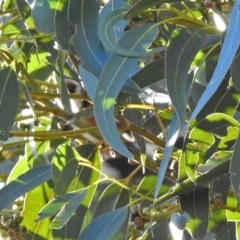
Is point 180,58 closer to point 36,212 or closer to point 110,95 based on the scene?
point 110,95

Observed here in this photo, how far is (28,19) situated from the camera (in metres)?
1.12

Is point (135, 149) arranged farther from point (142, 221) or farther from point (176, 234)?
point (176, 234)

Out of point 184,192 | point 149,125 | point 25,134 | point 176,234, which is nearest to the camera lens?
point 176,234

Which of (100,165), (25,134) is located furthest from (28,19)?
(100,165)

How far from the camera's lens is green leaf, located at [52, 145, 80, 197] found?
3.73ft

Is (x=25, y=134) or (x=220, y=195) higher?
(x=25, y=134)

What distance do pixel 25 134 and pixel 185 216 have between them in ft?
1.13

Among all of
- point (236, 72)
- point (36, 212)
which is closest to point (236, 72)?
point (236, 72)

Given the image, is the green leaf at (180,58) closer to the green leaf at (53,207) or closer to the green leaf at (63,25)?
the green leaf at (63,25)

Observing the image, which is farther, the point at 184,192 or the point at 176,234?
the point at 184,192

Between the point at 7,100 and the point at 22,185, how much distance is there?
0.49ft

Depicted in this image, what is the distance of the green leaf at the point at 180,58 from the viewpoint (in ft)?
2.97

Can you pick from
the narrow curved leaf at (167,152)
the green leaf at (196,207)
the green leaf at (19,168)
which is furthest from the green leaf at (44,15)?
the green leaf at (19,168)

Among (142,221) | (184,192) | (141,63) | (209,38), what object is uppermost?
(209,38)
